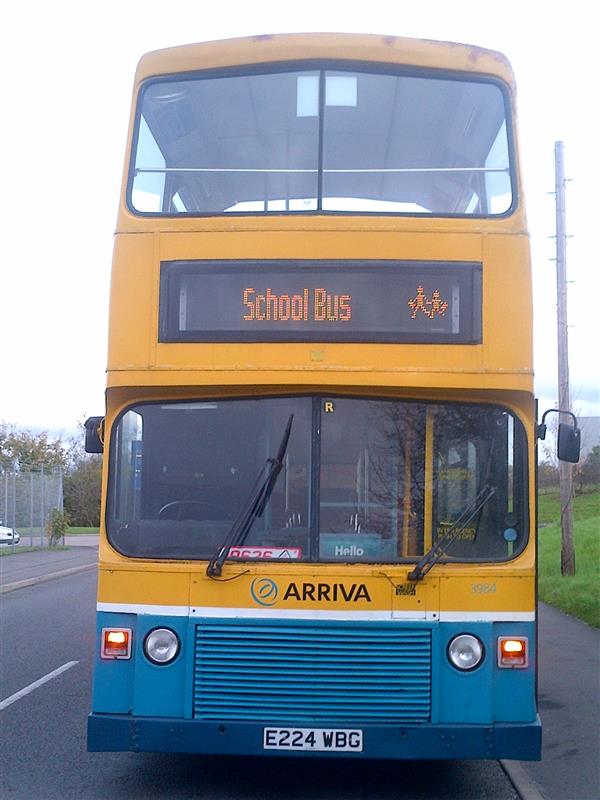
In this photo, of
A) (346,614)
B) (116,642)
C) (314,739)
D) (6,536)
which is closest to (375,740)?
(314,739)

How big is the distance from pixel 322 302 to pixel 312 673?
7.25 ft

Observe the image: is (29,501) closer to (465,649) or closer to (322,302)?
(322,302)

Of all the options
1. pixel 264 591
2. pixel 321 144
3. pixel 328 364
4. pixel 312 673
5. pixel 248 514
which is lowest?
pixel 312 673

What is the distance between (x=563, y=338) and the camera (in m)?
21.0

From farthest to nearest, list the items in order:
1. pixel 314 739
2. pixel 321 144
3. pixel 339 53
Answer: pixel 339 53 < pixel 321 144 < pixel 314 739

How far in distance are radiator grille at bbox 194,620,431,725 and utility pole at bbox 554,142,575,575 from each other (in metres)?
15.2

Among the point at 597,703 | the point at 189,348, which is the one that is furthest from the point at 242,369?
the point at 597,703

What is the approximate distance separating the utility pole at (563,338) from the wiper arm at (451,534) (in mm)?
14942

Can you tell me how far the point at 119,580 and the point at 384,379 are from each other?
1.99 m

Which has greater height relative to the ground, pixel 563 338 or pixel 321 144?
pixel 563 338

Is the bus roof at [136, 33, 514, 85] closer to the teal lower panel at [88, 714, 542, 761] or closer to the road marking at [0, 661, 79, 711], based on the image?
the teal lower panel at [88, 714, 542, 761]

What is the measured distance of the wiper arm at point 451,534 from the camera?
619 cm

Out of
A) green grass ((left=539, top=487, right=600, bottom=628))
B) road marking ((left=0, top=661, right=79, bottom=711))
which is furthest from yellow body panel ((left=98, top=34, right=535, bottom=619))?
green grass ((left=539, top=487, right=600, bottom=628))

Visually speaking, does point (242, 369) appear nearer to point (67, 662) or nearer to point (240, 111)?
point (240, 111)
